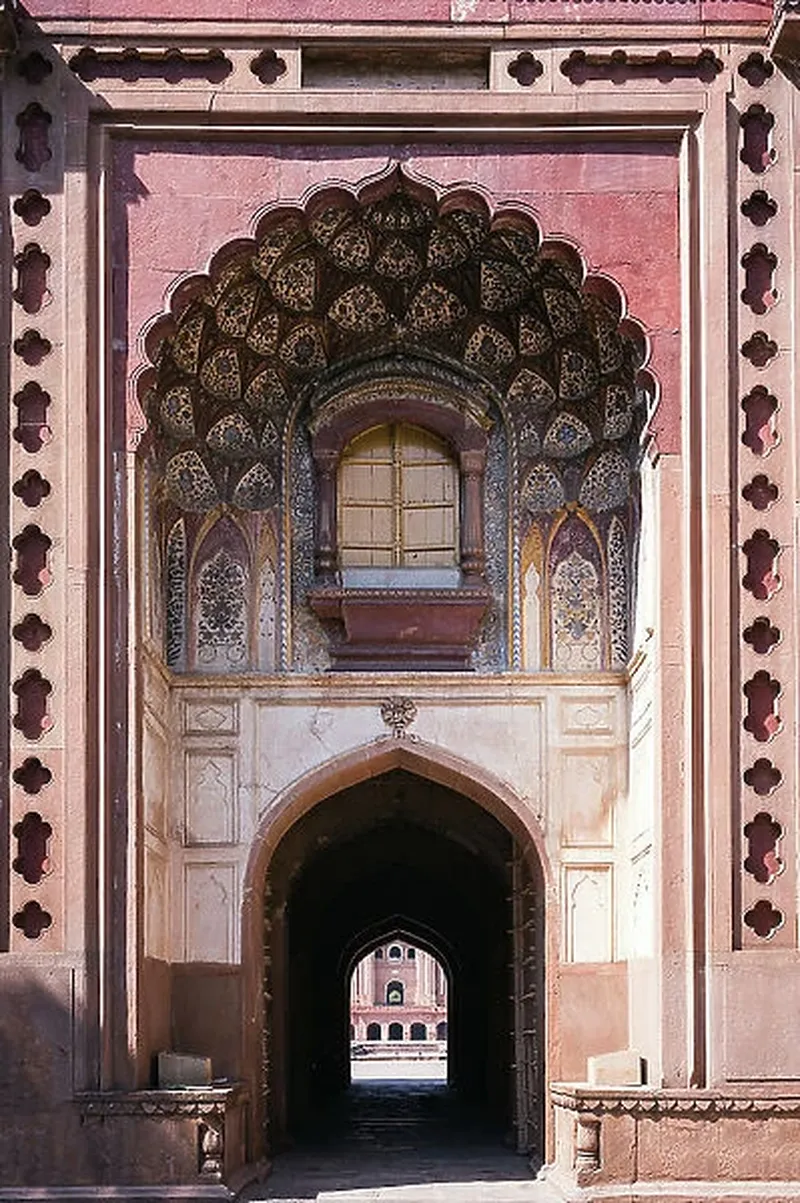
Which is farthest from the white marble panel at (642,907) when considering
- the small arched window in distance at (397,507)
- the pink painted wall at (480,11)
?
the pink painted wall at (480,11)

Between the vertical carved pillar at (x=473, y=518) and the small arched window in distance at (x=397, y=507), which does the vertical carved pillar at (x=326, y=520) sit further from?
the vertical carved pillar at (x=473, y=518)

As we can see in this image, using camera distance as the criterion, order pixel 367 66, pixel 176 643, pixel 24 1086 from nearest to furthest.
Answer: pixel 24 1086 → pixel 367 66 → pixel 176 643

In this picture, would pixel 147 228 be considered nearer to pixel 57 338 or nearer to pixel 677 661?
pixel 57 338

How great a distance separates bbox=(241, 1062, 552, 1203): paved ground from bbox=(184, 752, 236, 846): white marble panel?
7.42ft

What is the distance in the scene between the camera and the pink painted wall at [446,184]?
46.6 ft

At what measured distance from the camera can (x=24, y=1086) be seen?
1348 cm

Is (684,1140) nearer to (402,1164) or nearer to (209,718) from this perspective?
(402,1164)

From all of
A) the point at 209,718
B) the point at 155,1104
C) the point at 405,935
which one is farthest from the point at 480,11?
the point at 405,935

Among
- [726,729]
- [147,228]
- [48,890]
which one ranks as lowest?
[48,890]

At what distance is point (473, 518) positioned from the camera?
15.8 metres

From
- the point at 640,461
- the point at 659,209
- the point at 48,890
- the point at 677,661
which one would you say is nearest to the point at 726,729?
the point at 677,661

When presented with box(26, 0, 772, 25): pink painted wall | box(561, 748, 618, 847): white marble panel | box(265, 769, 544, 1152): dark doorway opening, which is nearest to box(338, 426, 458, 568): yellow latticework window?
box(561, 748, 618, 847): white marble panel

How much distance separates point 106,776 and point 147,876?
0.84m

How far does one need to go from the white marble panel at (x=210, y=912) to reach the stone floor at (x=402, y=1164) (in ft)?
4.95
